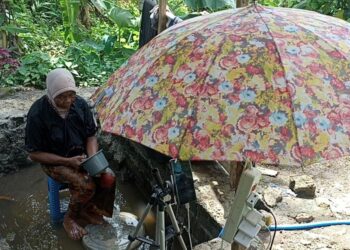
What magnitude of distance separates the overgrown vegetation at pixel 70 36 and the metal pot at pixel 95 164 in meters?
2.50

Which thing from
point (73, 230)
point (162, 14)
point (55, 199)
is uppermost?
point (162, 14)

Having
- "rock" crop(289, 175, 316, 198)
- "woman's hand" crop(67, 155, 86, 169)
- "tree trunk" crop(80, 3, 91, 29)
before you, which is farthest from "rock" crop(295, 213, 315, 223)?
"tree trunk" crop(80, 3, 91, 29)

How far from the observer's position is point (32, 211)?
4.33m

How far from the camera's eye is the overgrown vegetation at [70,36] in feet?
18.9

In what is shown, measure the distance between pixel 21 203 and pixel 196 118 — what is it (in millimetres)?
3360

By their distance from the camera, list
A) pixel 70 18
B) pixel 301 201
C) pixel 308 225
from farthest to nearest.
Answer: pixel 70 18, pixel 301 201, pixel 308 225

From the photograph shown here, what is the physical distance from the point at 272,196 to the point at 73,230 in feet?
5.36

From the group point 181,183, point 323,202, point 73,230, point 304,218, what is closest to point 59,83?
point 73,230

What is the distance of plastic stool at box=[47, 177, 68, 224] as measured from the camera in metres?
3.80

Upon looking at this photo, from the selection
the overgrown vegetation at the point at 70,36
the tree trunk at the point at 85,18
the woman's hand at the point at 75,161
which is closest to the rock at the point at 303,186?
the woman's hand at the point at 75,161

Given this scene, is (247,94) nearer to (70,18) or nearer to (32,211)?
(32,211)

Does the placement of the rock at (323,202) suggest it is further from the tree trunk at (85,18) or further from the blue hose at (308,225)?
the tree trunk at (85,18)

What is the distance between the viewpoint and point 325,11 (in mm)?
5770

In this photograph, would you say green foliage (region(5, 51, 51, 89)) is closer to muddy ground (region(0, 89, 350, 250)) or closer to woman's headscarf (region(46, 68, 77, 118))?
woman's headscarf (region(46, 68, 77, 118))
